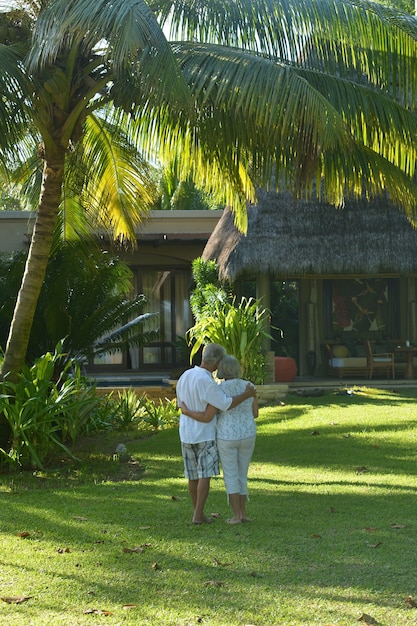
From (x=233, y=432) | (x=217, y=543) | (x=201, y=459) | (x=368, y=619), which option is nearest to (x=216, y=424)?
(x=233, y=432)

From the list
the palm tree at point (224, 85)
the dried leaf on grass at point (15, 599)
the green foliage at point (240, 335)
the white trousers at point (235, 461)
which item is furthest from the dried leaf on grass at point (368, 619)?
the green foliage at point (240, 335)

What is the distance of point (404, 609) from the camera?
4.85m

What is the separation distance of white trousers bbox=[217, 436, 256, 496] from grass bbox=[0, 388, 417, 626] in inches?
13.6

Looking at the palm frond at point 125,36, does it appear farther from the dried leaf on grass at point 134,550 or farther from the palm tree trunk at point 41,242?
the dried leaf on grass at point 134,550

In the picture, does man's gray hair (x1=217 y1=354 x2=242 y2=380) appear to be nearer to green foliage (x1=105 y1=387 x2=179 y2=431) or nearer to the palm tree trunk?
the palm tree trunk

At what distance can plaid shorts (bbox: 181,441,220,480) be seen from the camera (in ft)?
22.0

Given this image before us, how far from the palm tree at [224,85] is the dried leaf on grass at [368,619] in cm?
440

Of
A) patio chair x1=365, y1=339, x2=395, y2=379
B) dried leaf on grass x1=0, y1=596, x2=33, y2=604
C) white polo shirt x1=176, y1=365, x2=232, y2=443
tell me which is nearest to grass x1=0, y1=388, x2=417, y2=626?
dried leaf on grass x1=0, y1=596, x2=33, y2=604

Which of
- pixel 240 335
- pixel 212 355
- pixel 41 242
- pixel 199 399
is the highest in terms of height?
pixel 41 242

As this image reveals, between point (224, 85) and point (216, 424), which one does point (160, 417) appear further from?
point (216, 424)

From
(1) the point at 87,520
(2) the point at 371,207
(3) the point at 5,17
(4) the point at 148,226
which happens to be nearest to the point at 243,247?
(2) the point at 371,207

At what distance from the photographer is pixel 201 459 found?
6734mm

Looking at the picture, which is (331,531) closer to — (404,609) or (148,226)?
(404,609)

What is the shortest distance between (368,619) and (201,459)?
7.51 feet
